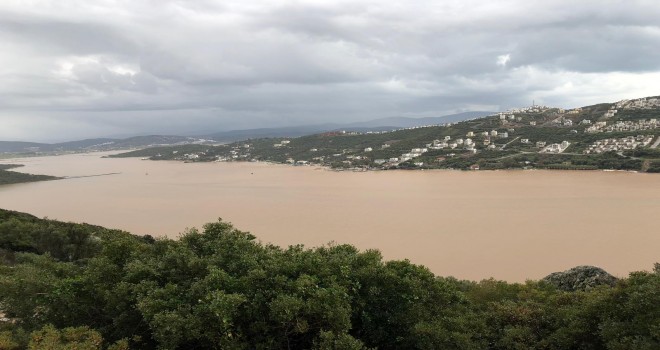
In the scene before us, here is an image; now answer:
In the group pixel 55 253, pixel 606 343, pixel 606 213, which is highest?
pixel 606 343

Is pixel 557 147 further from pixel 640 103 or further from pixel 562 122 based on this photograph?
pixel 640 103

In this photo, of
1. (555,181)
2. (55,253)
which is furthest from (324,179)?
(55,253)

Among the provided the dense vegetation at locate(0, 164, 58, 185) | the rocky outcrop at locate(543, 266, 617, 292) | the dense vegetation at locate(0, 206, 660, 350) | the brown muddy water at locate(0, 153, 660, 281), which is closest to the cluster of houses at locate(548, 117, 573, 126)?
the brown muddy water at locate(0, 153, 660, 281)

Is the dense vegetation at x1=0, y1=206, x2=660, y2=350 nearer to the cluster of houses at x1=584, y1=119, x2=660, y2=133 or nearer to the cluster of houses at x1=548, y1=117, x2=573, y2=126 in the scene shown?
the cluster of houses at x1=584, y1=119, x2=660, y2=133

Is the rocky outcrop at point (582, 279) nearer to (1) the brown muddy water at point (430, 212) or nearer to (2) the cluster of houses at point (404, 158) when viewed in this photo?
(1) the brown muddy water at point (430, 212)

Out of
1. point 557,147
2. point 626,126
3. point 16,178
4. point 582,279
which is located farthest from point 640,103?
point 16,178

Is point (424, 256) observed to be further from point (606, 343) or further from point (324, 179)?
point (324, 179)
